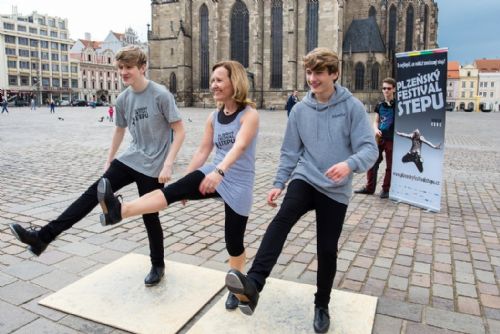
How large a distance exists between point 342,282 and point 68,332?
2.21m

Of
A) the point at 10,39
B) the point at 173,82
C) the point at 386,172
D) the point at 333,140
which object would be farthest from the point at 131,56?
the point at 10,39

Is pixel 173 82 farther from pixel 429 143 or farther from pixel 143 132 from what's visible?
pixel 143 132

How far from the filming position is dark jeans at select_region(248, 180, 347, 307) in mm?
2600

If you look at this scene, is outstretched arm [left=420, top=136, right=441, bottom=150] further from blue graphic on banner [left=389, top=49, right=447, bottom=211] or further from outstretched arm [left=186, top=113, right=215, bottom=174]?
outstretched arm [left=186, top=113, right=215, bottom=174]

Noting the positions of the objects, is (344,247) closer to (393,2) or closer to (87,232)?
(87,232)

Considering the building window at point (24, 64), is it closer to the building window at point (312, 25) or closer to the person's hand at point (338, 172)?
the building window at point (312, 25)

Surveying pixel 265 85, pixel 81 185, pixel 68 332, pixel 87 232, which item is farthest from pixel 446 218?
pixel 265 85

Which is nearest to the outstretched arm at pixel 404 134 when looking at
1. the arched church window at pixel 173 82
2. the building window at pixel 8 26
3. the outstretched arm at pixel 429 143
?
the outstretched arm at pixel 429 143

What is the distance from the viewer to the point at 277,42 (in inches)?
2057

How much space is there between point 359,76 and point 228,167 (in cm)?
5092

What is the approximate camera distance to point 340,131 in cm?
279

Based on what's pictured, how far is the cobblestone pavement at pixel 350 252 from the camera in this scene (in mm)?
3193

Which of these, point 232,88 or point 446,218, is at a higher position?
point 232,88

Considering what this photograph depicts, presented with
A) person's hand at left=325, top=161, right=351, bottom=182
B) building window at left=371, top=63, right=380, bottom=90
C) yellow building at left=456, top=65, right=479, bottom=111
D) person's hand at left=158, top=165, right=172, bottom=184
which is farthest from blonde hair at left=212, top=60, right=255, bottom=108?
yellow building at left=456, top=65, right=479, bottom=111
